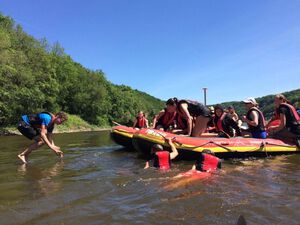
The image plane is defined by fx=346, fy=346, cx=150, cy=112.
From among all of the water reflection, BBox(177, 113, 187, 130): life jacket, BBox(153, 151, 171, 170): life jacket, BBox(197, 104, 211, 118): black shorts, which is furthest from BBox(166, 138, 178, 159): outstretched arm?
the water reflection

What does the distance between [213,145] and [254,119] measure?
5.68 ft

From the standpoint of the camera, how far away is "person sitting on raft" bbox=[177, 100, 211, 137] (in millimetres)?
8039

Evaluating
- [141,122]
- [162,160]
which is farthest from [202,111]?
[141,122]

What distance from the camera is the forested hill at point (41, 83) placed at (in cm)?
2833

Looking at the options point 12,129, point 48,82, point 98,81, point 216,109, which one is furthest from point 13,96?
point 98,81

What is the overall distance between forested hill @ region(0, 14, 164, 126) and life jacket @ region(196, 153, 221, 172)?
78.9 ft

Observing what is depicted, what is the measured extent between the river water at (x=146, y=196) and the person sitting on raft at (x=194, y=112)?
1292mm

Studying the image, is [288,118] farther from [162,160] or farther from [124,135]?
[124,135]

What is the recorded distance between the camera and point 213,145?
8133mm

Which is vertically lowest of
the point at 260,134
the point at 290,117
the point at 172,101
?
the point at 260,134

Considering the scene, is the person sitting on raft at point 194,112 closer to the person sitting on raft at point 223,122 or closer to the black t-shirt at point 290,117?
the person sitting on raft at point 223,122

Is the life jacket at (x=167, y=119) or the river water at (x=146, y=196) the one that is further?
the life jacket at (x=167, y=119)

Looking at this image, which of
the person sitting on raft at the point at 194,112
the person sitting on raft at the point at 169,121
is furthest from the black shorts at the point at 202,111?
the person sitting on raft at the point at 169,121

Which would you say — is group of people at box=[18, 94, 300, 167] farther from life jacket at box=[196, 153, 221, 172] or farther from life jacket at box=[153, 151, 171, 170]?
life jacket at box=[196, 153, 221, 172]
